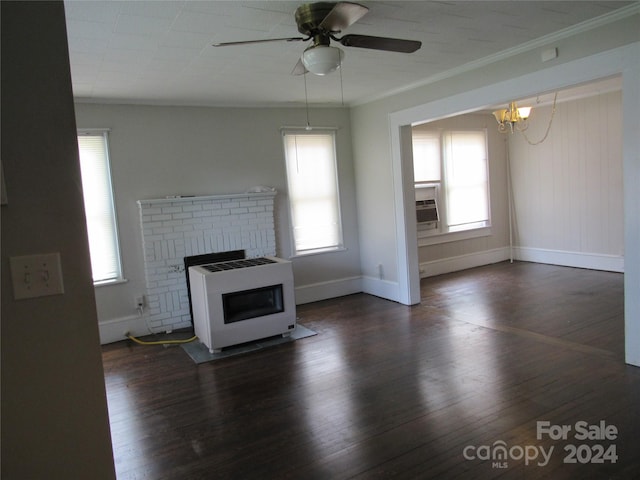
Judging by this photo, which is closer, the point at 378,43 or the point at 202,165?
the point at 378,43

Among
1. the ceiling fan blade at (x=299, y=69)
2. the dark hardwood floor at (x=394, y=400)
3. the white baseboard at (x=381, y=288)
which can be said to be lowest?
the dark hardwood floor at (x=394, y=400)

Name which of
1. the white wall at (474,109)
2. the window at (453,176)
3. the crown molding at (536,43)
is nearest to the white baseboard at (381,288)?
the white wall at (474,109)

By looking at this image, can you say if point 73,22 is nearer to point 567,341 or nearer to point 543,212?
point 567,341

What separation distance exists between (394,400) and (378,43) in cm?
226

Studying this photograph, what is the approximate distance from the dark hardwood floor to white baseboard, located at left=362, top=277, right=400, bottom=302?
27.1 inches

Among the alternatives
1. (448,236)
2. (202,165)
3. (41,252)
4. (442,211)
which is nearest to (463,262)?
(448,236)

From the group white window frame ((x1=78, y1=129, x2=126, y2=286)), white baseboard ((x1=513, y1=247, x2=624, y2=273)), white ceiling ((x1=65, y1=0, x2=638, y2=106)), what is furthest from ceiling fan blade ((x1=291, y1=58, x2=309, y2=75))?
white baseboard ((x1=513, y1=247, x2=624, y2=273))

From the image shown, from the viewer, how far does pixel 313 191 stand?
5781mm

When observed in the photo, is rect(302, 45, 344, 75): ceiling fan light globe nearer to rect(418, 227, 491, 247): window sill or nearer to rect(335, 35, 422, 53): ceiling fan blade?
rect(335, 35, 422, 53): ceiling fan blade

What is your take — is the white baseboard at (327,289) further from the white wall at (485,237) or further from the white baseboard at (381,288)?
the white wall at (485,237)

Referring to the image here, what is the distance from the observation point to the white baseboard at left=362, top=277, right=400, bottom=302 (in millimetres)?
5570

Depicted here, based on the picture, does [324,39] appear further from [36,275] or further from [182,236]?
[182,236]

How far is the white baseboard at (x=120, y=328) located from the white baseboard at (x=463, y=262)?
4.02 metres

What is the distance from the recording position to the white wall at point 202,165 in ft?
15.3
